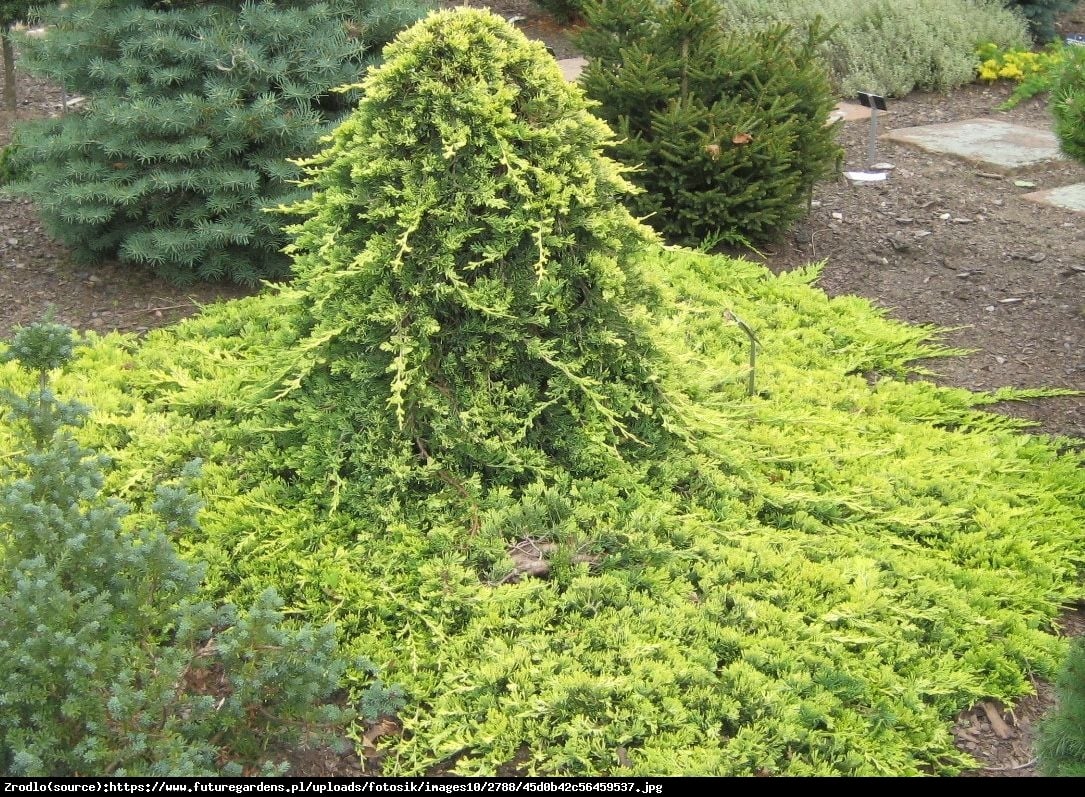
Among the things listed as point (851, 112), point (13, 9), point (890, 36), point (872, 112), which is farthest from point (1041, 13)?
point (13, 9)

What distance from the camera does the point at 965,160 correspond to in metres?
7.79

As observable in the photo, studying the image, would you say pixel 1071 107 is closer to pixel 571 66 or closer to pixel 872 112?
pixel 872 112

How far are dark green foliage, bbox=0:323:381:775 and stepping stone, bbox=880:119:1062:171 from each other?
6.66 meters

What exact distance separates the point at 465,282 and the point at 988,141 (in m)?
6.19

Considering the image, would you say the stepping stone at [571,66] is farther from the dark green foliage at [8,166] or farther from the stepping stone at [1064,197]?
the dark green foliage at [8,166]

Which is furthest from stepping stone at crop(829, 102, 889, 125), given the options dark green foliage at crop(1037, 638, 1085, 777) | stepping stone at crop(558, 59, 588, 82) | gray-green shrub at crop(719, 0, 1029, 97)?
dark green foliage at crop(1037, 638, 1085, 777)

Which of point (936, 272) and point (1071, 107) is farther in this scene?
point (936, 272)

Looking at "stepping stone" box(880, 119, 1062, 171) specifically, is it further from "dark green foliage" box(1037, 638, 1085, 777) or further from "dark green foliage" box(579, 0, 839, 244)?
"dark green foliage" box(1037, 638, 1085, 777)

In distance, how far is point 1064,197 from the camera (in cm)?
712

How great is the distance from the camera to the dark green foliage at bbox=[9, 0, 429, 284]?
5.14 meters

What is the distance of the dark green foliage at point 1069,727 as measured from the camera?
94.6 inches

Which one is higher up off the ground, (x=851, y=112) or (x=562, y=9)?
(x=562, y=9)

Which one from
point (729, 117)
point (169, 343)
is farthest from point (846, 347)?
point (169, 343)

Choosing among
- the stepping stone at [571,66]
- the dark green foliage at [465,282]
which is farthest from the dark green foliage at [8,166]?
the stepping stone at [571,66]
